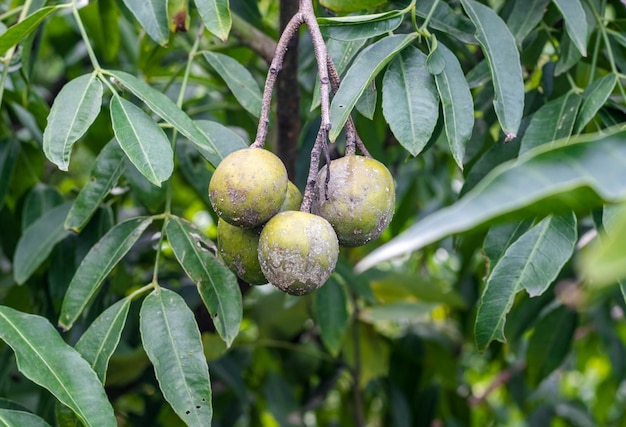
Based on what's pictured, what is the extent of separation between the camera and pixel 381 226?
78cm

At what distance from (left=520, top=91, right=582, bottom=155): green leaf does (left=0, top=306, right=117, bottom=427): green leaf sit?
54 centimetres

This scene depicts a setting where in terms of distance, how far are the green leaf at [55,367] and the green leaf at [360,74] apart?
0.35 metres

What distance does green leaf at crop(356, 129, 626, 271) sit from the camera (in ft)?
1.28

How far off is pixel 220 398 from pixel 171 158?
1.08 meters

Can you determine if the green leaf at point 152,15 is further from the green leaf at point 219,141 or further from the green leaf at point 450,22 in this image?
the green leaf at point 450,22

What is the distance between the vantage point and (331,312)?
1463 mm

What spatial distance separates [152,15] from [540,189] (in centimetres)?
67

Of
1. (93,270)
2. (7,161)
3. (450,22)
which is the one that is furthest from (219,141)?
(7,161)

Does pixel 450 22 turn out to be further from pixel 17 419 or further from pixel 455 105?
pixel 17 419

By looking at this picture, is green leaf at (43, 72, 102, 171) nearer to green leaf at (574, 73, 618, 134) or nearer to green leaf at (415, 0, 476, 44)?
green leaf at (415, 0, 476, 44)

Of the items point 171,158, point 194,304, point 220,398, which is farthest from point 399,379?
point 171,158

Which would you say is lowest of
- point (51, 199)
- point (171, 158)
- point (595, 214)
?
point (51, 199)

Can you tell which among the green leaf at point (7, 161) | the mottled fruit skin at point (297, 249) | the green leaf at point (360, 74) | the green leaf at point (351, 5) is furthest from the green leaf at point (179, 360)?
the green leaf at point (7, 161)

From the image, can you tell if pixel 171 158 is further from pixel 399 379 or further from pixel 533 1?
pixel 399 379
